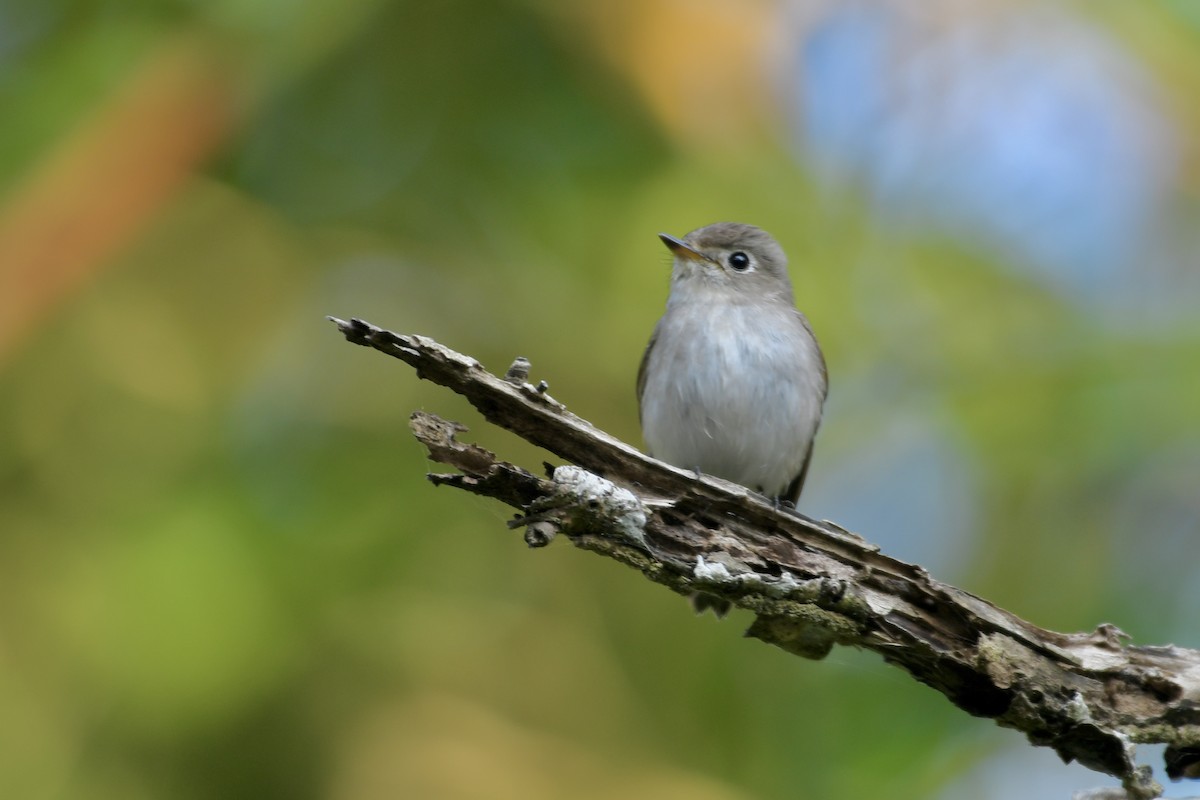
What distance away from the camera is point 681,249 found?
6.29m

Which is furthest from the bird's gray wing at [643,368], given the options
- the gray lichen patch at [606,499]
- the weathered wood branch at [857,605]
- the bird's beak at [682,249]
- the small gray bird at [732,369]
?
the gray lichen patch at [606,499]

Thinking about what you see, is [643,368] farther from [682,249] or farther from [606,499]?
[606,499]

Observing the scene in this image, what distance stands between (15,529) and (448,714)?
75.6 inches

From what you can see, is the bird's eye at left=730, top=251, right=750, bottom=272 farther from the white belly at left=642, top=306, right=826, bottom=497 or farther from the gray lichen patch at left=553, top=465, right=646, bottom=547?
the gray lichen patch at left=553, top=465, right=646, bottom=547

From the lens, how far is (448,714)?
5.40m

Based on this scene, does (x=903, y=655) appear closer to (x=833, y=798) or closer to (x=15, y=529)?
(x=833, y=798)

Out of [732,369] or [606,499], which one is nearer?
[606,499]

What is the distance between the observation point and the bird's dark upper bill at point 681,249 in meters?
6.11

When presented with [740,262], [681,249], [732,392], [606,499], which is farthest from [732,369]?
[606,499]

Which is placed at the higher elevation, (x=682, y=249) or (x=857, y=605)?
(x=682, y=249)

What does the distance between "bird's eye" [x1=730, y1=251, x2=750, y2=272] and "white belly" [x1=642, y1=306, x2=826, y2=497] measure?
0.33 m

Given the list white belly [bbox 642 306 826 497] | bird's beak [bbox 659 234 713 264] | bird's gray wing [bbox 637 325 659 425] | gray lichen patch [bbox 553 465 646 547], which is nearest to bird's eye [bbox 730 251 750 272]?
bird's beak [bbox 659 234 713 264]

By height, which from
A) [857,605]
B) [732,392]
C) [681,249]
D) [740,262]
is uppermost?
[740,262]

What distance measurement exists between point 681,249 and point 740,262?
0.42 metres
